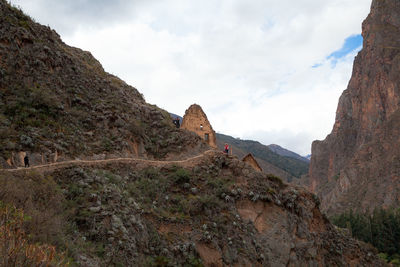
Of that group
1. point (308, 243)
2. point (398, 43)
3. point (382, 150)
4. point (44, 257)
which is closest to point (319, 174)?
point (382, 150)

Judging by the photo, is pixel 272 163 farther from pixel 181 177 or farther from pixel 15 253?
pixel 15 253

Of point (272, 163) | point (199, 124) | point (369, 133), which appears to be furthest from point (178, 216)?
point (272, 163)

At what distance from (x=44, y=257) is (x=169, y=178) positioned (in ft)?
36.4

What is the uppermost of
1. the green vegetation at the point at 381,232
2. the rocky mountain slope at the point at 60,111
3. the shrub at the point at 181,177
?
the rocky mountain slope at the point at 60,111

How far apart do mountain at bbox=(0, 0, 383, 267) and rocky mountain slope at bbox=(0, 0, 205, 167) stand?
0.23 ft

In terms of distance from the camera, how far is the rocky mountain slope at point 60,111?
16.2m

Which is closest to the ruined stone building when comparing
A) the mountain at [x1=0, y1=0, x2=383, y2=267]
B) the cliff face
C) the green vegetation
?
the mountain at [x1=0, y1=0, x2=383, y2=267]

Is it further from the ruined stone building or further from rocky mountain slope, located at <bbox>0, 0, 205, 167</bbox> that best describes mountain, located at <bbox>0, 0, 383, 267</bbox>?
the ruined stone building

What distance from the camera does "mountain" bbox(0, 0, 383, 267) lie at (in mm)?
11109

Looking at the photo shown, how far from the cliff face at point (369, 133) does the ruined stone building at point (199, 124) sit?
172 feet

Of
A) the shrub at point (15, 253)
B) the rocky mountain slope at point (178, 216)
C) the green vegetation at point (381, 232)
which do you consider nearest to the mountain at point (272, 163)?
the green vegetation at point (381, 232)

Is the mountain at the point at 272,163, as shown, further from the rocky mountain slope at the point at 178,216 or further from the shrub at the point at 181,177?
the shrub at the point at 181,177

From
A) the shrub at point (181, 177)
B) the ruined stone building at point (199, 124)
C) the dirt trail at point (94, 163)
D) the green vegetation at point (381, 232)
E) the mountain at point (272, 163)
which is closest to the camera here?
the dirt trail at point (94, 163)

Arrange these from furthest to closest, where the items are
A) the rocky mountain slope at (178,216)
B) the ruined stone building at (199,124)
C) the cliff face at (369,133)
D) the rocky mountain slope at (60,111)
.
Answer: the cliff face at (369,133)
the ruined stone building at (199,124)
the rocky mountain slope at (60,111)
the rocky mountain slope at (178,216)
